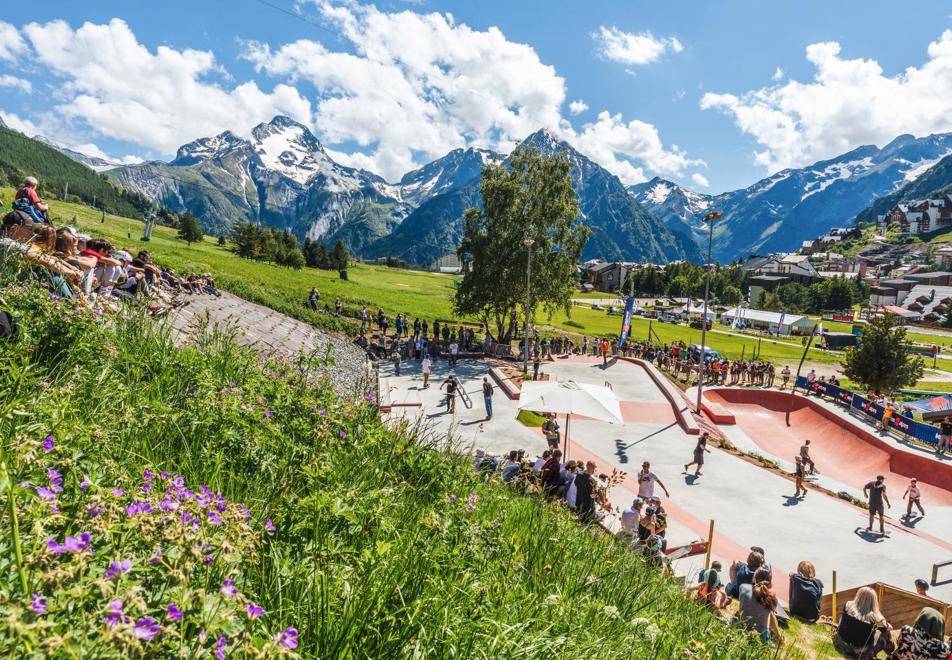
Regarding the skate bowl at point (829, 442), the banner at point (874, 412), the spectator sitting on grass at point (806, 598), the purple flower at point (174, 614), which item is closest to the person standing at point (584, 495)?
the spectator sitting on grass at point (806, 598)

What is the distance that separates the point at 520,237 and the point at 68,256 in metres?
27.6

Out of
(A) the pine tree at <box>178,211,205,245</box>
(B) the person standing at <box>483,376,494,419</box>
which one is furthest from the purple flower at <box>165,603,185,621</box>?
(A) the pine tree at <box>178,211,205,245</box>

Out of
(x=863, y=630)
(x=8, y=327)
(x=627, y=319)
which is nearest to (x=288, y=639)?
(x=8, y=327)

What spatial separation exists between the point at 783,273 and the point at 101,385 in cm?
18309

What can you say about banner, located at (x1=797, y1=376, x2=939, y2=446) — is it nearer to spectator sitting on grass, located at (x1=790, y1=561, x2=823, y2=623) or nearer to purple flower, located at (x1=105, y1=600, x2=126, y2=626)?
spectator sitting on grass, located at (x1=790, y1=561, x2=823, y2=623)

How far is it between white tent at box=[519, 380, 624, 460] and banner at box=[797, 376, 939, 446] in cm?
1801

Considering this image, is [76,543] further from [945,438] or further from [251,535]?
[945,438]

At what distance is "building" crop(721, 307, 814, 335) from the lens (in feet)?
257

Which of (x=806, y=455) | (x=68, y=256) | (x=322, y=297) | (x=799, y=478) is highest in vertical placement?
(x=68, y=256)

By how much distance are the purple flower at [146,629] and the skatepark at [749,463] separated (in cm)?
509

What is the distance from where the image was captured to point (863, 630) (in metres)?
7.45

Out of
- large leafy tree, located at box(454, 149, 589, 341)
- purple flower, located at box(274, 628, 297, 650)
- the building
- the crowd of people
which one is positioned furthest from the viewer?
the building

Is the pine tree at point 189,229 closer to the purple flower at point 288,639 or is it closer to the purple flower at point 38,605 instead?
the purple flower at point 38,605

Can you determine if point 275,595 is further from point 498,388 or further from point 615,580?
point 498,388
